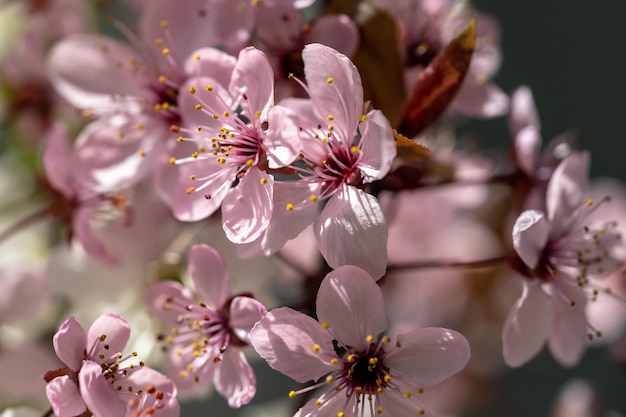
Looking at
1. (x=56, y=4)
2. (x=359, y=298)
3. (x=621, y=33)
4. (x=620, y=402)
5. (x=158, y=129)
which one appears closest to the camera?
(x=359, y=298)

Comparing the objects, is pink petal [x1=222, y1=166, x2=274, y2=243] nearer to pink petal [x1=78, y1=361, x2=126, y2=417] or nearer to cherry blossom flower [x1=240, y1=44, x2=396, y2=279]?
cherry blossom flower [x1=240, y1=44, x2=396, y2=279]

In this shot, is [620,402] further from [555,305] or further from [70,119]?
[70,119]

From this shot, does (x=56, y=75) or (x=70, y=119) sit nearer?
(x=56, y=75)

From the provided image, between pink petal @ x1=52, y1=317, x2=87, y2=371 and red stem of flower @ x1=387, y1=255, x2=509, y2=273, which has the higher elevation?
pink petal @ x1=52, y1=317, x2=87, y2=371

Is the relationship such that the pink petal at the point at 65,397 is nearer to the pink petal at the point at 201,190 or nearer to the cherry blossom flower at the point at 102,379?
the cherry blossom flower at the point at 102,379

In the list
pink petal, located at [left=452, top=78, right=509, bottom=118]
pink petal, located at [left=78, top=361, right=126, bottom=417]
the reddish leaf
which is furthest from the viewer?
pink petal, located at [left=452, top=78, right=509, bottom=118]

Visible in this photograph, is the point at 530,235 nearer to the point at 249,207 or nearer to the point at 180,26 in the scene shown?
the point at 249,207

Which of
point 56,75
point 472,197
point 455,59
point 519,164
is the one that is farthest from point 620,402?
point 56,75

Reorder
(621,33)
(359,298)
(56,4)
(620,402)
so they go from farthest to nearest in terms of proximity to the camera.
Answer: (621,33), (620,402), (56,4), (359,298)

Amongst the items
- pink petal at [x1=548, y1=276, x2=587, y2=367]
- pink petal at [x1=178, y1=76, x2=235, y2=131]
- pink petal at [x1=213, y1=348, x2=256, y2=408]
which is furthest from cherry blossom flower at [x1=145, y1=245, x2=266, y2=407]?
pink petal at [x1=548, y1=276, x2=587, y2=367]

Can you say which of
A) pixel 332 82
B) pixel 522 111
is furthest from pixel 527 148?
pixel 332 82
